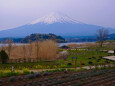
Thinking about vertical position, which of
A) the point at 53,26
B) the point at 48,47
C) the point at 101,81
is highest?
the point at 53,26

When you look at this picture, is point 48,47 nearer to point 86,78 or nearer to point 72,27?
point 86,78

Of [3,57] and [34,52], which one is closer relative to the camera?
[3,57]

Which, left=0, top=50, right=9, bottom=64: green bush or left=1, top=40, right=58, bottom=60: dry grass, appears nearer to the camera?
left=0, top=50, right=9, bottom=64: green bush

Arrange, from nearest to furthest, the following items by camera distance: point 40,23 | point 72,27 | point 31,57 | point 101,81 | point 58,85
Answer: point 58,85
point 101,81
point 31,57
point 40,23
point 72,27

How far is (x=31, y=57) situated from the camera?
2019 cm

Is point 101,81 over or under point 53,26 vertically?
under

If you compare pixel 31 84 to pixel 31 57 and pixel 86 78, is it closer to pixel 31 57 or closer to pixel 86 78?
pixel 86 78

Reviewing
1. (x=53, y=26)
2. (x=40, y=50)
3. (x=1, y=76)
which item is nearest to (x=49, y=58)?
(x=40, y=50)

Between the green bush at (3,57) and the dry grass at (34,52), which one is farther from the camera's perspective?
the dry grass at (34,52)

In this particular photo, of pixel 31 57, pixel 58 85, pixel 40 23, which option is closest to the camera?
pixel 58 85

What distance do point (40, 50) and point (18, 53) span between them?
2468 mm

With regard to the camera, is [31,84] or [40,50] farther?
[40,50]

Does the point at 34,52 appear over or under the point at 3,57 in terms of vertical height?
over

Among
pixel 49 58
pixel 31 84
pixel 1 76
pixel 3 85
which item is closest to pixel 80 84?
pixel 31 84
